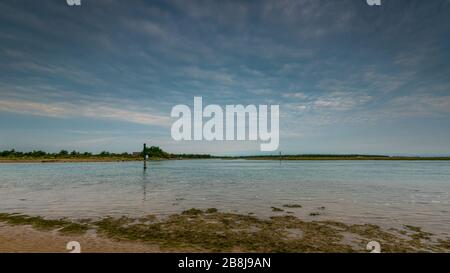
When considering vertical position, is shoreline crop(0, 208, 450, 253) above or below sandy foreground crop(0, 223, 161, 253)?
below

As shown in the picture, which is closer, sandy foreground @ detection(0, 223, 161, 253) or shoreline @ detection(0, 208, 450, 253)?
sandy foreground @ detection(0, 223, 161, 253)

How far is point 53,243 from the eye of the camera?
970 centimetres

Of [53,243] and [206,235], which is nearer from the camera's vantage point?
[53,243]

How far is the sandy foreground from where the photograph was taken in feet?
29.7

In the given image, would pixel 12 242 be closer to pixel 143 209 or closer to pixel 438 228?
pixel 143 209

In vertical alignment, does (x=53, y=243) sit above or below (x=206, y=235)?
above

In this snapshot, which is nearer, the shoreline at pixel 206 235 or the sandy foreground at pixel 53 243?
the sandy foreground at pixel 53 243

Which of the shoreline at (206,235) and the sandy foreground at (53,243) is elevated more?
the sandy foreground at (53,243)

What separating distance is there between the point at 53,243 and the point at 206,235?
6194 mm

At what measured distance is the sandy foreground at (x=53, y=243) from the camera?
9.06 m
